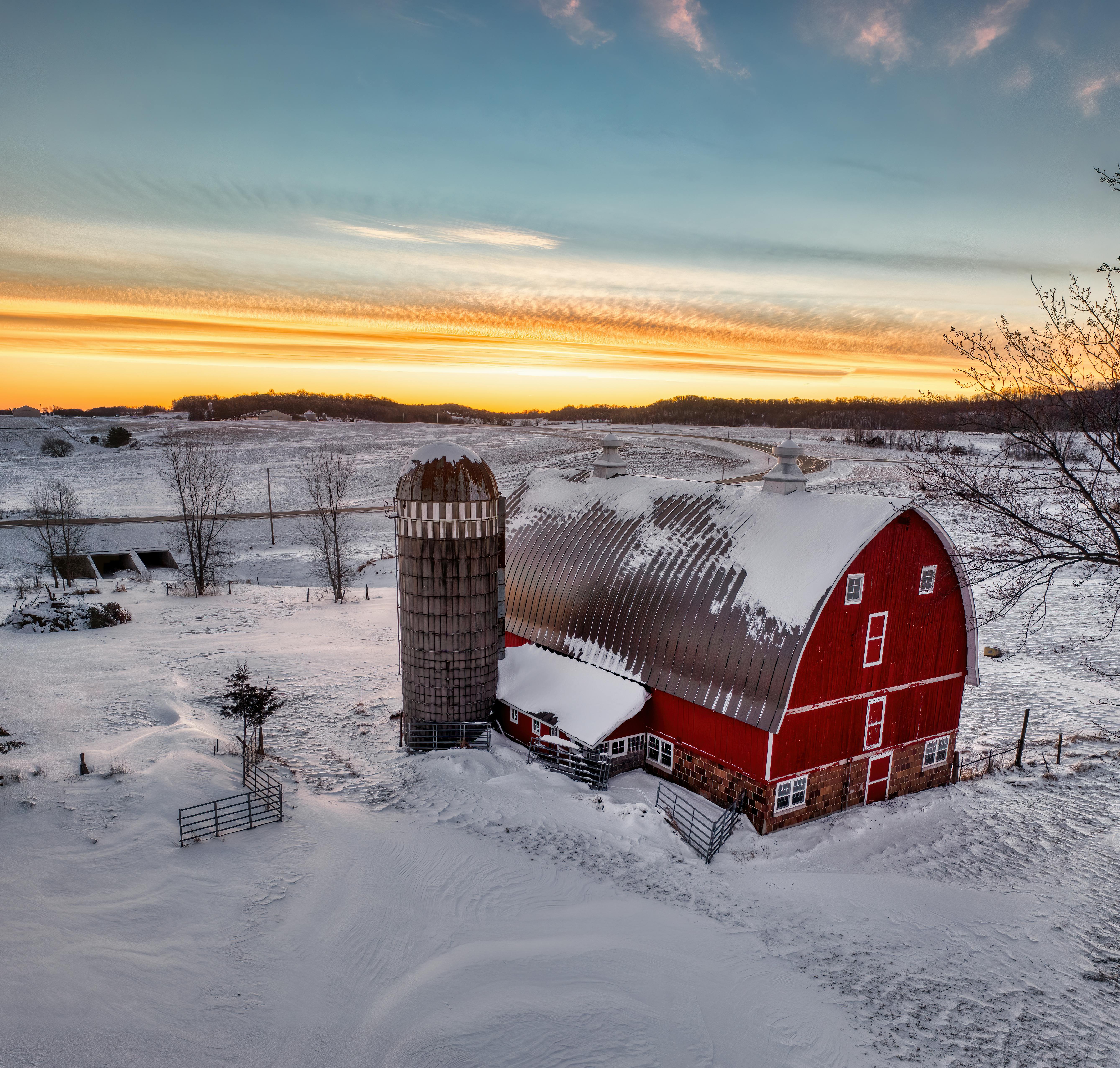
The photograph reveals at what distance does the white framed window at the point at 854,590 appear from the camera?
1622cm

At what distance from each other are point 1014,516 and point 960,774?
1109 cm

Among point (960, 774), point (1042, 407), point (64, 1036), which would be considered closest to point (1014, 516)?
point (1042, 407)

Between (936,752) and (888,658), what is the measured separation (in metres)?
4.40

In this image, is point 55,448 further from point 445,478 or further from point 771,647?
point 771,647

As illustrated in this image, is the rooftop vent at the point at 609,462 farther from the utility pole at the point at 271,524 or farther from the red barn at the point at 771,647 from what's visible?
the utility pole at the point at 271,524

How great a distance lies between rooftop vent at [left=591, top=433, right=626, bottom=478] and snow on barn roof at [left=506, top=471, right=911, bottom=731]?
2.49 feet

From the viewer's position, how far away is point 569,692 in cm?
1923

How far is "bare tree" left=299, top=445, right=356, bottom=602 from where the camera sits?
4181 centimetres

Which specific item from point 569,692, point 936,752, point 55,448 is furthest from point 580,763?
point 55,448

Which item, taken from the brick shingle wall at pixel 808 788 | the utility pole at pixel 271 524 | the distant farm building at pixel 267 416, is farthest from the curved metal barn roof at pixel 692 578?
the distant farm building at pixel 267 416

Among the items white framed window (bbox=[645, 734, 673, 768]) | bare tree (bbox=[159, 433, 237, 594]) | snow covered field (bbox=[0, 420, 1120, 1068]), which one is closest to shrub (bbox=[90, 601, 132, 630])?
bare tree (bbox=[159, 433, 237, 594])

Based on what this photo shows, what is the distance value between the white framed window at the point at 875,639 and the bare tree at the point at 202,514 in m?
36.1

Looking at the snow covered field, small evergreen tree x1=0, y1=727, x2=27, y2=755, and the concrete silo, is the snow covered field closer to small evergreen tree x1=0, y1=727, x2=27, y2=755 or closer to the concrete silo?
small evergreen tree x1=0, y1=727, x2=27, y2=755

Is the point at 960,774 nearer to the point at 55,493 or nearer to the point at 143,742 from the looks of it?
the point at 143,742
